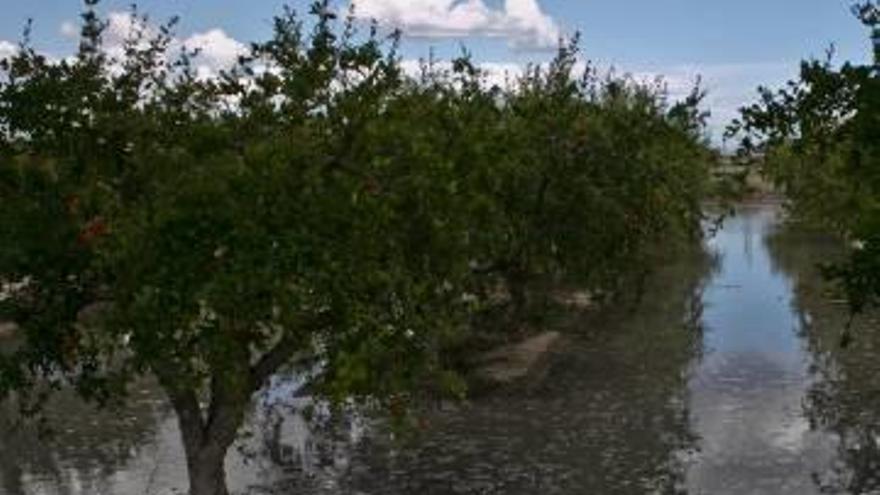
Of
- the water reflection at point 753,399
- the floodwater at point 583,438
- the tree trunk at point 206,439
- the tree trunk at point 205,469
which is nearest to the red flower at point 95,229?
the tree trunk at point 206,439

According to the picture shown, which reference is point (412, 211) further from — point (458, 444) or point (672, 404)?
point (672, 404)

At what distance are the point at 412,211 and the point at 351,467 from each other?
9903 millimetres

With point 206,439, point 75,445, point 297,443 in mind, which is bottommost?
point 297,443

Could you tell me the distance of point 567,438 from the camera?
29375 mm

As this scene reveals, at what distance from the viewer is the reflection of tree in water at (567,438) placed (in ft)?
82.9

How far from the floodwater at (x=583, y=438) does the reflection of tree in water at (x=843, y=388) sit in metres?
0.07

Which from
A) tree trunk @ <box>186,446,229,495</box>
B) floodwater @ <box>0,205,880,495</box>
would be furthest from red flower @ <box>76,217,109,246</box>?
floodwater @ <box>0,205,880,495</box>

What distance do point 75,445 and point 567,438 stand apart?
12217 millimetres

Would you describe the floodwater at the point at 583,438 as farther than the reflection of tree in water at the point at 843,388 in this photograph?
Yes

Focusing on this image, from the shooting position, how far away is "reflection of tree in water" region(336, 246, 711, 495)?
25266 millimetres

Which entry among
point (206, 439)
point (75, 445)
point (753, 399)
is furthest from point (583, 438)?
point (75, 445)

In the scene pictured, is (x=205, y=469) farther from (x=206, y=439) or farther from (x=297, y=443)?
(x=297, y=443)

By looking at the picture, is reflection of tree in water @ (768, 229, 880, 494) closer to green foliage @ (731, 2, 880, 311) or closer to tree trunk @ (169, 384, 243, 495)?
green foliage @ (731, 2, 880, 311)

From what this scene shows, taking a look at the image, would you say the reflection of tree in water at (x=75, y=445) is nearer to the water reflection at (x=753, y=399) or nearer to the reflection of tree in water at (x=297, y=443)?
the reflection of tree in water at (x=297, y=443)
